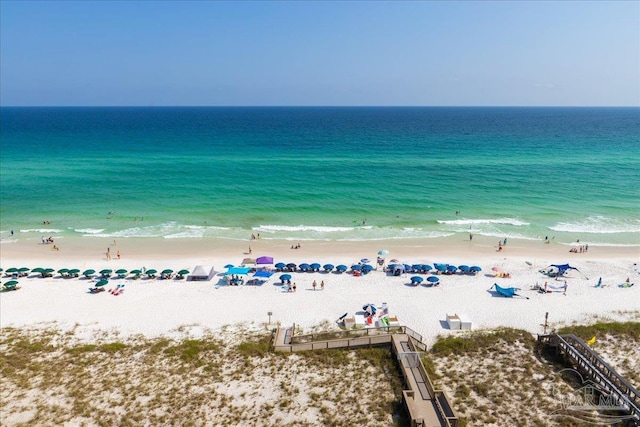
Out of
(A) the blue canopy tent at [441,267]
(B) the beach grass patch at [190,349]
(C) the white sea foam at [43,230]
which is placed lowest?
(B) the beach grass patch at [190,349]

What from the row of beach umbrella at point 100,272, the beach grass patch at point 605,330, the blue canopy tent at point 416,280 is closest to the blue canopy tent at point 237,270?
the row of beach umbrella at point 100,272

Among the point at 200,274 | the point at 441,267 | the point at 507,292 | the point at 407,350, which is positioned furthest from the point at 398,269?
the point at 200,274

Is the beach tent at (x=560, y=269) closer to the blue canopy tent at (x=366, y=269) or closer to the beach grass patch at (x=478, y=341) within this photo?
the beach grass patch at (x=478, y=341)

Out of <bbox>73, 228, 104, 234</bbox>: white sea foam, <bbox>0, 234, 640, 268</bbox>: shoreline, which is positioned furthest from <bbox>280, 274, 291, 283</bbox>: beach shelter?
<bbox>73, 228, 104, 234</bbox>: white sea foam

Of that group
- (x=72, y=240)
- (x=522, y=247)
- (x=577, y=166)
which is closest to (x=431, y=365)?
(x=522, y=247)

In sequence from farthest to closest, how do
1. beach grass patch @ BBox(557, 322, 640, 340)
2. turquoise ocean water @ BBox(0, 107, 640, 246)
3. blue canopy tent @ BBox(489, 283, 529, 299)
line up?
turquoise ocean water @ BBox(0, 107, 640, 246)
blue canopy tent @ BBox(489, 283, 529, 299)
beach grass patch @ BBox(557, 322, 640, 340)

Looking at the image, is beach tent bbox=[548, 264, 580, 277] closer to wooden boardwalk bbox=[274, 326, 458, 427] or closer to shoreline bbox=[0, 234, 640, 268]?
shoreline bbox=[0, 234, 640, 268]
